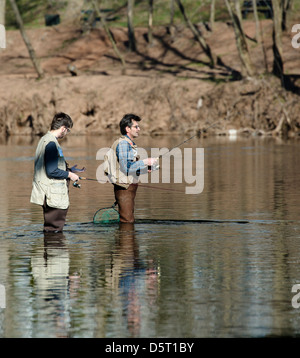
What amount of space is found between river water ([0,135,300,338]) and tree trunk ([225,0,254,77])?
28353 millimetres

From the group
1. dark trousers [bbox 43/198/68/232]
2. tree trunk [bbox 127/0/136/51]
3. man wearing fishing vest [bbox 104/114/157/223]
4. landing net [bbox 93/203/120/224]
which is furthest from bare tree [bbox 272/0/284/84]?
dark trousers [bbox 43/198/68/232]

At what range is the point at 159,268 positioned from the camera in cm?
1105

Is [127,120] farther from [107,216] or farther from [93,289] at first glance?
[93,289]

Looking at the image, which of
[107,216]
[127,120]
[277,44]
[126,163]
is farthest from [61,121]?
[277,44]

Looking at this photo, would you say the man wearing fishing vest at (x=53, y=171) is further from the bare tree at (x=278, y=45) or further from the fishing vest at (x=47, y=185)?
the bare tree at (x=278, y=45)

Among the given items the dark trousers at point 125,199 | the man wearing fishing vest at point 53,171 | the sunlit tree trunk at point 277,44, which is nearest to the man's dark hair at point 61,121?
the man wearing fishing vest at point 53,171

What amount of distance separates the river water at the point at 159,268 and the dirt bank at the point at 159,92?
2815 centimetres

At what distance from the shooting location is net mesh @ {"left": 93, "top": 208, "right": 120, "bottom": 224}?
15.3 m

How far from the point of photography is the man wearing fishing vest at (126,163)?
14.0 metres

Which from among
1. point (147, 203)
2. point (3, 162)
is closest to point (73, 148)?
point (3, 162)

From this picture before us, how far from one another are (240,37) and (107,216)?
35.1m
